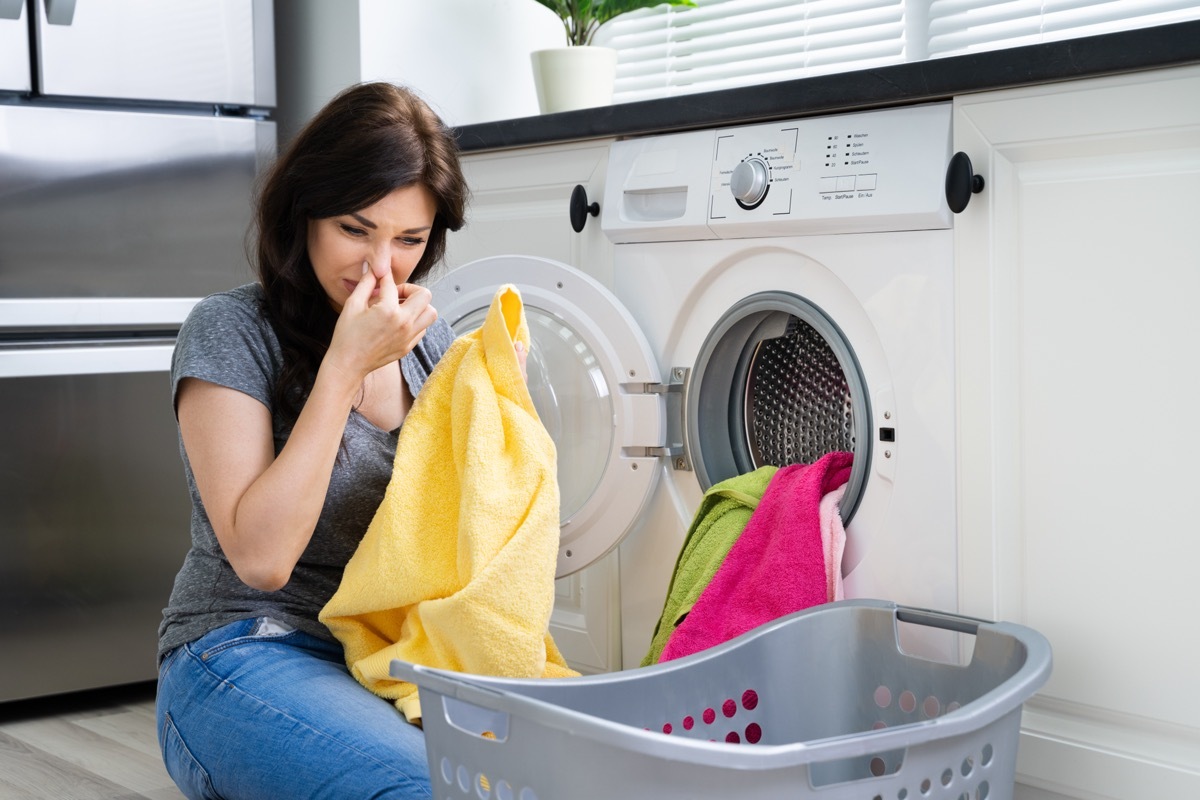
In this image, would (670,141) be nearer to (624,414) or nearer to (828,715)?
(624,414)

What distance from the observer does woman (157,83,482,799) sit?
1.20 meters

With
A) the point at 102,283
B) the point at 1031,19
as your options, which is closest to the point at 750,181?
the point at 1031,19

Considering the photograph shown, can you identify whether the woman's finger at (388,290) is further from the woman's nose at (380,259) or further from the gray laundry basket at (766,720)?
the gray laundry basket at (766,720)

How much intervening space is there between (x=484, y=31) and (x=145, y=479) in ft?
3.53

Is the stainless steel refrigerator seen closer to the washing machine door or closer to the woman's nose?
the washing machine door

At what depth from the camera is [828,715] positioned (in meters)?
1.36

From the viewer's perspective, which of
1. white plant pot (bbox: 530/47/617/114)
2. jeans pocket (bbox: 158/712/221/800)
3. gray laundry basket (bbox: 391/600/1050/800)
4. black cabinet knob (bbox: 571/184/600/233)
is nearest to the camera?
gray laundry basket (bbox: 391/600/1050/800)

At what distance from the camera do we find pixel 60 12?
1.97m

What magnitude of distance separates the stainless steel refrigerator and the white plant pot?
1.70 feet

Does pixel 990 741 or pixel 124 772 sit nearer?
pixel 990 741

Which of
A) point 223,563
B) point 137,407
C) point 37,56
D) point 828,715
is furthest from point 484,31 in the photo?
point 828,715

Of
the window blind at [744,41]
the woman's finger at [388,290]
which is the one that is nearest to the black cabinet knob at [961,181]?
the woman's finger at [388,290]

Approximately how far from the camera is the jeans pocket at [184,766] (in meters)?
1.25

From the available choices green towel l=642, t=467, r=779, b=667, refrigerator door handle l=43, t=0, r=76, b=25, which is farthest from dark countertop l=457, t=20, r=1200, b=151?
refrigerator door handle l=43, t=0, r=76, b=25
